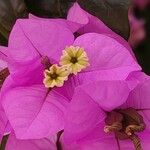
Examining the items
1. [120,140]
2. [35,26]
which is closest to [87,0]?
[35,26]

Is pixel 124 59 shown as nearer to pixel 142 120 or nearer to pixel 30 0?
pixel 142 120

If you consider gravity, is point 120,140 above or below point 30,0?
below

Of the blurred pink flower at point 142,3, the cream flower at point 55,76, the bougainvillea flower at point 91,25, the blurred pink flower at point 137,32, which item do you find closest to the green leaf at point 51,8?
the bougainvillea flower at point 91,25

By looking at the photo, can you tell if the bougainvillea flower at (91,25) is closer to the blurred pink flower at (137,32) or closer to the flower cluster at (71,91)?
the flower cluster at (71,91)

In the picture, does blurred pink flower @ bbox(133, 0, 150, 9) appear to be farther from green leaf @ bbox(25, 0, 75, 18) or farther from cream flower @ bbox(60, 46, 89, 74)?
cream flower @ bbox(60, 46, 89, 74)

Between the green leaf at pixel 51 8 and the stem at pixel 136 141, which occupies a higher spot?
the green leaf at pixel 51 8

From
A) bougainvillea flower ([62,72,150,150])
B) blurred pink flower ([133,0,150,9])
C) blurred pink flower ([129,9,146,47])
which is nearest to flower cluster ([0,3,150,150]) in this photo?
bougainvillea flower ([62,72,150,150])

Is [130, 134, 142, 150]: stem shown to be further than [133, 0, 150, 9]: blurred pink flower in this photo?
No
